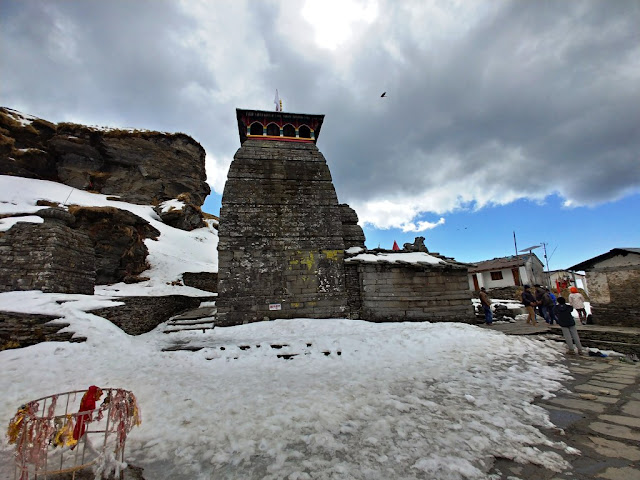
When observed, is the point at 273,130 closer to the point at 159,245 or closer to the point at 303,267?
the point at 303,267

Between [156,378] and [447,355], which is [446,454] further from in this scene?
[156,378]

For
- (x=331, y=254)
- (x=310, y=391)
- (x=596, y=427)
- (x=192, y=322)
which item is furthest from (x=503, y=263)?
(x=310, y=391)

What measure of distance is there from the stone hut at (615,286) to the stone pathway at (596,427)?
5.58 m

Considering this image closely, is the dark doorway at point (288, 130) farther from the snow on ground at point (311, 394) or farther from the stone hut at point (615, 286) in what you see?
the stone hut at point (615, 286)

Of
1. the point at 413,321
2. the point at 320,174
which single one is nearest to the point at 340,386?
the point at 413,321

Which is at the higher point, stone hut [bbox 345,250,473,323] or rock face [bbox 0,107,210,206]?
rock face [bbox 0,107,210,206]

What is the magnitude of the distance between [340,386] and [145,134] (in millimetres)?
47453

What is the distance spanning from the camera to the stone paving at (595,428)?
2.66 meters

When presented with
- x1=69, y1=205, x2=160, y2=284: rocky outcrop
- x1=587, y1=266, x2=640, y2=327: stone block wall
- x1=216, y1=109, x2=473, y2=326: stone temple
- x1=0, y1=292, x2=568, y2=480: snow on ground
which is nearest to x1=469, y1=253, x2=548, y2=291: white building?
x1=587, y1=266, x2=640, y2=327: stone block wall

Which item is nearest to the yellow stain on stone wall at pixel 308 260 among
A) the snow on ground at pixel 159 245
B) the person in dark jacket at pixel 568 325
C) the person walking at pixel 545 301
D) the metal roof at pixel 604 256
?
the person in dark jacket at pixel 568 325

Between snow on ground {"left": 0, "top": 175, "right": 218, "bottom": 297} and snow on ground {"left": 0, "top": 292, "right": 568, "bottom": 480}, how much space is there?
1016 centimetres

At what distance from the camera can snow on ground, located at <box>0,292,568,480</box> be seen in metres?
3.05

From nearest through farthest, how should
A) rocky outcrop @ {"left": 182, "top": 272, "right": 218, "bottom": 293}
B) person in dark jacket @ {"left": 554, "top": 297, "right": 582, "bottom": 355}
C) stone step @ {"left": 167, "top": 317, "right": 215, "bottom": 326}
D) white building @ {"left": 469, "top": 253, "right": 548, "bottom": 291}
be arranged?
person in dark jacket @ {"left": 554, "top": 297, "right": 582, "bottom": 355} → stone step @ {"left": 167, "top": 317, "right": 215, "bottom": 326} → rocky outcrop @ {"left": 182, "top": 272, "right": 218, "bottom": 293} → white building @ {"left": 469, "top": 253, "right": 548, "bottom": 291}

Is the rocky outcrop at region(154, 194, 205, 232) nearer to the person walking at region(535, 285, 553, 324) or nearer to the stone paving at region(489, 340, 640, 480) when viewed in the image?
the person walking at region(535, 285, 553, 324)
